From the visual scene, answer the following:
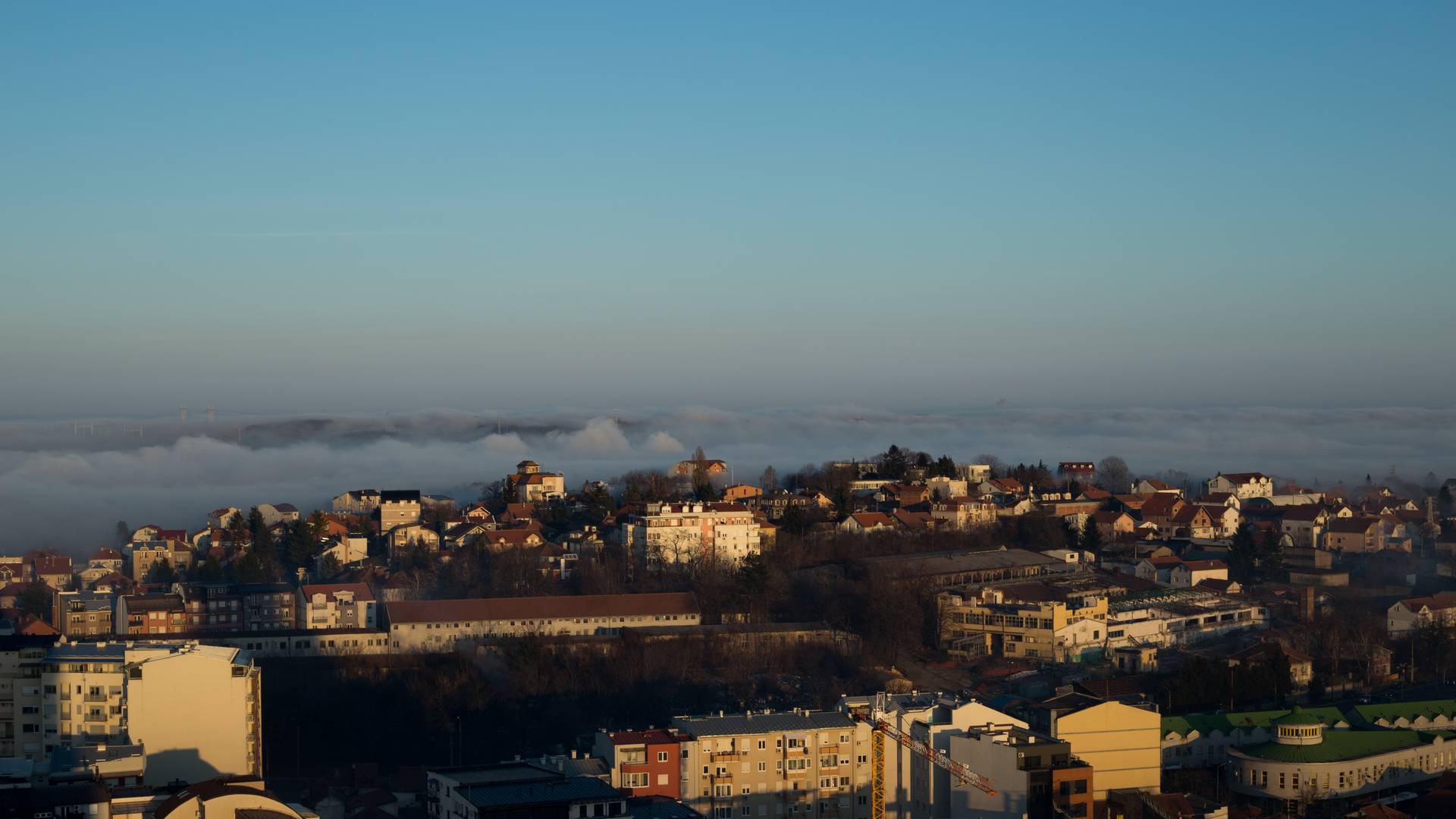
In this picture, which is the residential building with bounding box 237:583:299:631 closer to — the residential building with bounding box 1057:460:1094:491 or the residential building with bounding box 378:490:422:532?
the residential building with bounding box 378:490:422:532

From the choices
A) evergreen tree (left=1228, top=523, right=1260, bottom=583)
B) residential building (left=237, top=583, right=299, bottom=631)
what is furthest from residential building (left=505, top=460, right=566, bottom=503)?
evergreen tree (left=1228, top=523, right=1260, bottom=583)

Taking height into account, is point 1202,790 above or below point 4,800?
below

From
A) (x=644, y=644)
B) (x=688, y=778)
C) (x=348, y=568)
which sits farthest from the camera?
(x=348, y=568)

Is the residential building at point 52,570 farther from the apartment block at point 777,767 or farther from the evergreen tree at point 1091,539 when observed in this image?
the evergreen tree at point 1091,539

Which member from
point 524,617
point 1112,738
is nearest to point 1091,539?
point 524,617

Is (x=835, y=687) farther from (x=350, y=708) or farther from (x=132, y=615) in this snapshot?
(x=132, y=615)

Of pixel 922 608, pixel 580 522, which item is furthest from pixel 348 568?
pixel 922 608

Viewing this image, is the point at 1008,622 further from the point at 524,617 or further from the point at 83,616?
the point at 83,616

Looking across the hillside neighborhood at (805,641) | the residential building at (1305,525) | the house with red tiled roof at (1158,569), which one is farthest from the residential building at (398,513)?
the residential building at (1305,525)
